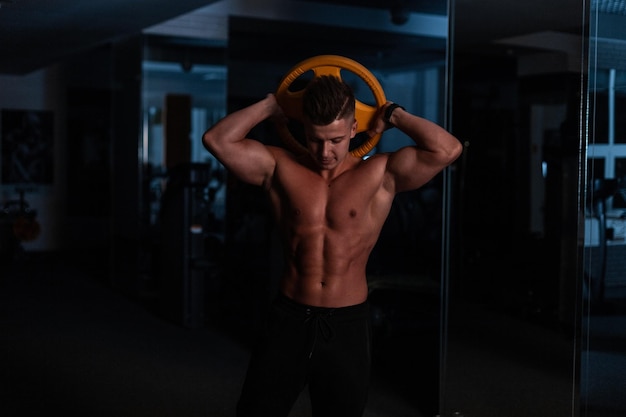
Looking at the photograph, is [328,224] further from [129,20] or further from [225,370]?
[129,20]

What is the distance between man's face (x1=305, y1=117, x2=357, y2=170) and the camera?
2.11 metres

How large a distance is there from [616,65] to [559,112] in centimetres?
271

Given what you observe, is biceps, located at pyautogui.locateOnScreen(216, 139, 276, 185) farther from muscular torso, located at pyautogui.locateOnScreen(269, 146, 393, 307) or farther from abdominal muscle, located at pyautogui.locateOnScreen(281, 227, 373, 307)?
abdominal muscle, located at pyautogui.locateOnScreen(281, 227, 373, 307)

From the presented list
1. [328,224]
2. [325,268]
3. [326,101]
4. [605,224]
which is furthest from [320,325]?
[605,224]

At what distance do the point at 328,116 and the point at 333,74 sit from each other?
0.18 meters

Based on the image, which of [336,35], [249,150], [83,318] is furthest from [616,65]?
[336,35]

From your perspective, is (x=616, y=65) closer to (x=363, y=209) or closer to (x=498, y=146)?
(x=363, y=209)

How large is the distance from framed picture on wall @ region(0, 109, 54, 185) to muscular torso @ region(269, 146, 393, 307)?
292 inches

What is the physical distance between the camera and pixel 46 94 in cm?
954

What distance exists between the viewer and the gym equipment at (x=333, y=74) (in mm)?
2180

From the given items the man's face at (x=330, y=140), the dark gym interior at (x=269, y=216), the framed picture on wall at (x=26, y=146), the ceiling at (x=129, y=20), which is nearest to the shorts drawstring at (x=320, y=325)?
the man's face at (x=330, y=140)

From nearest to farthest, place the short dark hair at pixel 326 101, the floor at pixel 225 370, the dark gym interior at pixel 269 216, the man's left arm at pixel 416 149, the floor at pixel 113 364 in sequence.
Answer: the short dark hair at pixel 326 101 → the man's left arm at pixel 416 149 → the floor at pixel 225 370 → the dark gym interior at pixel 269 216 → the floor at pixel 113 364

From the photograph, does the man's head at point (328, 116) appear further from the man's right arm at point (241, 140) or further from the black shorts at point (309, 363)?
the black shorts at point (309, 363)

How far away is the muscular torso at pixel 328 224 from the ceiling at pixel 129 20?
119cm
